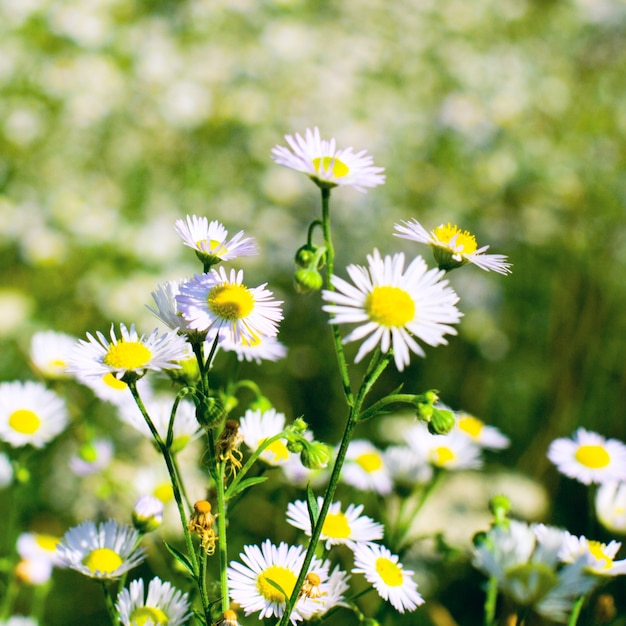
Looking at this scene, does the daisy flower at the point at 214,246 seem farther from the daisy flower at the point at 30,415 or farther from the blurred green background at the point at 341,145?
the blurred green background at the point at 341,145

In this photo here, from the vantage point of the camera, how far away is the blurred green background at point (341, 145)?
197 centimetres

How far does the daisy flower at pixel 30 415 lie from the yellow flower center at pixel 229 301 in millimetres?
353

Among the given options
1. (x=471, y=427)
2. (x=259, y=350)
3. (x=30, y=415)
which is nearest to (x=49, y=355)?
(x=30, y=415)

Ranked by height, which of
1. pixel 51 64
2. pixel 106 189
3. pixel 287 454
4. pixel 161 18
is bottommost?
pixel 287 454

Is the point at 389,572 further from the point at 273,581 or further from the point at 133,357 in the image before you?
the point at 133,357

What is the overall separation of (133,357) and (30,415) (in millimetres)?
384

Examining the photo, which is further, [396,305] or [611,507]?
[611,507]

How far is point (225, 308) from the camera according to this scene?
0.56 m

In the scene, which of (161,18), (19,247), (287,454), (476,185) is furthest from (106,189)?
(287,454)

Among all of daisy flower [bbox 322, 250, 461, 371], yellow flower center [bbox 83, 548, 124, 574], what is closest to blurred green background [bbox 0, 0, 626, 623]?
yellow flower center [bbox 83, 548, 124, 574]

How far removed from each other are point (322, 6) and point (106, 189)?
1358 mm

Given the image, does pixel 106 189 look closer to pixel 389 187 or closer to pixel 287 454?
pixel 389 187

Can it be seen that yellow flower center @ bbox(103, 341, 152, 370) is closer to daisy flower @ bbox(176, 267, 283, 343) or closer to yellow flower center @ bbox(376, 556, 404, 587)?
daisy flower @ bbox(176, 267, 283, 343)

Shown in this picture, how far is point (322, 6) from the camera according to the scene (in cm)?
321
